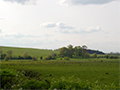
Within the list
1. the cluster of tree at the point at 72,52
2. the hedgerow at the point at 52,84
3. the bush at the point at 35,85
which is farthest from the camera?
the cluster of tree at the point at 72,52

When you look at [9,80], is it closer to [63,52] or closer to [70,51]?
[63,52]

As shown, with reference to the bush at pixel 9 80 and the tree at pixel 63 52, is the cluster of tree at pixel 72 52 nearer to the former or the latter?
the tree at pixel 63 52

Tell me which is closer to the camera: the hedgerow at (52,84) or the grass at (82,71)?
the hedgerow at (52,84)

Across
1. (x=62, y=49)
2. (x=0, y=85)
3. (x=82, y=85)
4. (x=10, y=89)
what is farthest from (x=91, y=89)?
(x=62, y=49)

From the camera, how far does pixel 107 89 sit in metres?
7.41

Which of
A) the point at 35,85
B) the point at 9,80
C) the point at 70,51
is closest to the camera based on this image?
the point at 35,85

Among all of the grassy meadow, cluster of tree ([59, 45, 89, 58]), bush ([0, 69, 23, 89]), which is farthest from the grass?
cluster of tree ([59, 45, 89, 58])

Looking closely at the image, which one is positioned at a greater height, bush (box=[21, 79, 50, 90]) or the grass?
bush (box=[21, 79, 50, 90])

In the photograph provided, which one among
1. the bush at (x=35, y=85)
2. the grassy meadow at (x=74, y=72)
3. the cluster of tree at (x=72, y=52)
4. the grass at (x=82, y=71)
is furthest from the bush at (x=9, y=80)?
the cluster of tree at (x=72, y=52)

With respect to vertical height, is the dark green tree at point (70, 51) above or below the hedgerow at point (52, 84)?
above

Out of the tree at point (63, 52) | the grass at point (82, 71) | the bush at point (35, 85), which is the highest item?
the tree at point (63, 52)

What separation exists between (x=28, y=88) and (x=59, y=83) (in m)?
1.55

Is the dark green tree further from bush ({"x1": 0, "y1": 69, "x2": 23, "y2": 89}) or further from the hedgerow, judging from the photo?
the hedgerow

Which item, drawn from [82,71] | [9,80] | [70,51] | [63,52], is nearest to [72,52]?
[70,51]
